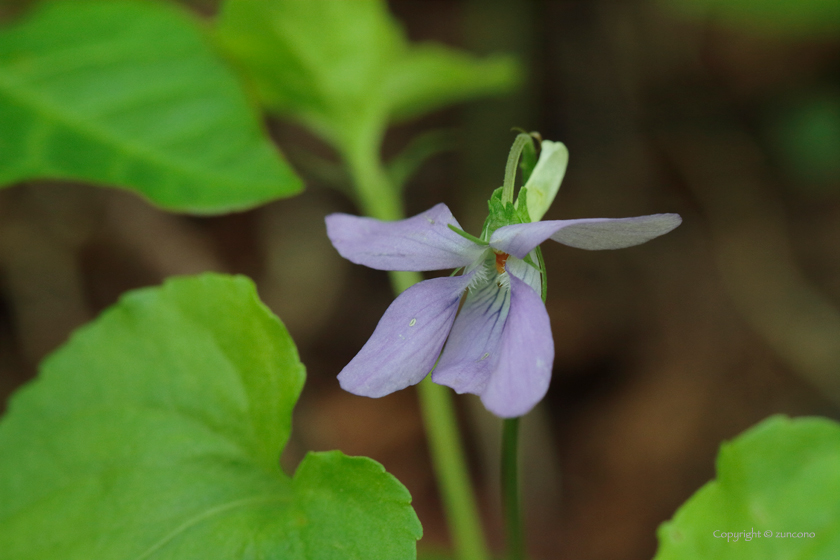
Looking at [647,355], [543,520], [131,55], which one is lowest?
[543,520]

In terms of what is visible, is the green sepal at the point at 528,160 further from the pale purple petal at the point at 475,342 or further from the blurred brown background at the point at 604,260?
the blurred brown background at the point at 604,260

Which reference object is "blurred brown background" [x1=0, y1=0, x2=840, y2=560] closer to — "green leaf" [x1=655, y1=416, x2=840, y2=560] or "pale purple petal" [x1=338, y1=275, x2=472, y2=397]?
"green leaf" [x1=655, y1=416, x2=840, y2=560]

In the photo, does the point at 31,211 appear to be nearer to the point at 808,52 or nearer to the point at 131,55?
the point at 131,55

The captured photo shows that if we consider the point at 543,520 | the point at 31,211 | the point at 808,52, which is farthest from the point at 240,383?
the point at 808,52

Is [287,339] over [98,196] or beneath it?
beneath

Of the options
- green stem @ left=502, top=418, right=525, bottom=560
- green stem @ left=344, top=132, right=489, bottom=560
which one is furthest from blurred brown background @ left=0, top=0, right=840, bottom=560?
green stem @ left=502, top=418, right=525, bottom=560

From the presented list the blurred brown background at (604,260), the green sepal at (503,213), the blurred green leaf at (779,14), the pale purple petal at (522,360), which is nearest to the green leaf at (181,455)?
the pale purple petal at (522,360)

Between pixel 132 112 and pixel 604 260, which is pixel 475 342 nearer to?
pixel 132 112
